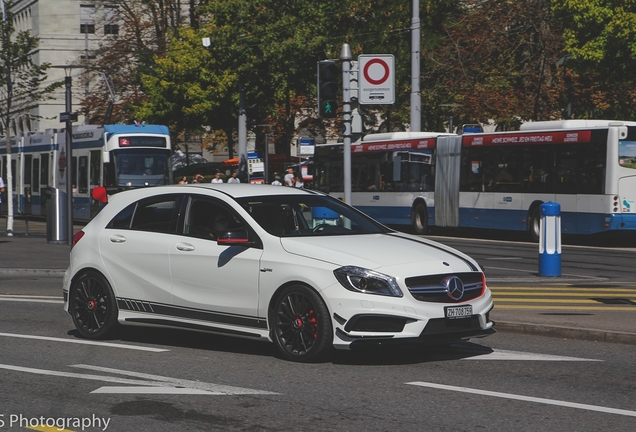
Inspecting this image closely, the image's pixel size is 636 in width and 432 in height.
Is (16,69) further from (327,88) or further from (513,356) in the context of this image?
(513,356)

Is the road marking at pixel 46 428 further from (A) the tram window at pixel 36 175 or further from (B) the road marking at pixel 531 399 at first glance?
(A) the tram window at pixel 36 175

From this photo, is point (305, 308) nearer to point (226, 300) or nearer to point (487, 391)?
point (226, 300)

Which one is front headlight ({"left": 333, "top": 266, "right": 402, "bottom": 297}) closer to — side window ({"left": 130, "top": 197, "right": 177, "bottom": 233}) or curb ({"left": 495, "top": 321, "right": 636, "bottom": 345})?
side window ({"left": 130, "top": 197, "right": 177, "bottom": 233})

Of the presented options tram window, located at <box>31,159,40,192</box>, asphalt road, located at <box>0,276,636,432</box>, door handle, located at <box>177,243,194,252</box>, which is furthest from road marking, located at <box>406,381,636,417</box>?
tram window, located at <box>31,159,40,192</box>

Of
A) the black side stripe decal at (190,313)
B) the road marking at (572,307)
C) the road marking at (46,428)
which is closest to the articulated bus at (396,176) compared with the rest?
the road marking at (572,307)

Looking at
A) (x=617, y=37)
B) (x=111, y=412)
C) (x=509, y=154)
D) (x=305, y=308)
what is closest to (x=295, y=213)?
(x=305, y=308)

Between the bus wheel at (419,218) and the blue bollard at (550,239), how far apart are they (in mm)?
16666

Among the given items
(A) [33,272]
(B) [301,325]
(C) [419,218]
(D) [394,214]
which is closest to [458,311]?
(B) [301,325]

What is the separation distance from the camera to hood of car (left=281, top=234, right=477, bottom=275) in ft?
30.4

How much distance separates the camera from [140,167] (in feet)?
125

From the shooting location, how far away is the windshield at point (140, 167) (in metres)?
37.7

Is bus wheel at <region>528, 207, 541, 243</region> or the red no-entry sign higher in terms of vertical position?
the red no-entry sign

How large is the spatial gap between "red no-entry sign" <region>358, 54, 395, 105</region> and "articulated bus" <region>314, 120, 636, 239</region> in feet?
38.9

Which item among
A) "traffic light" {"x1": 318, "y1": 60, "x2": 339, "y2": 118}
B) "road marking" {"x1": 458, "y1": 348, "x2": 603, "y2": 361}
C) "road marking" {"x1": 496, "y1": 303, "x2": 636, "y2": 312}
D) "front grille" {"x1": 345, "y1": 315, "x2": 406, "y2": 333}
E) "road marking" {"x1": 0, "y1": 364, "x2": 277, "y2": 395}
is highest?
"traffic light" {"x1": 318, "y1": 60, "x2": 339, "y2": 118}
